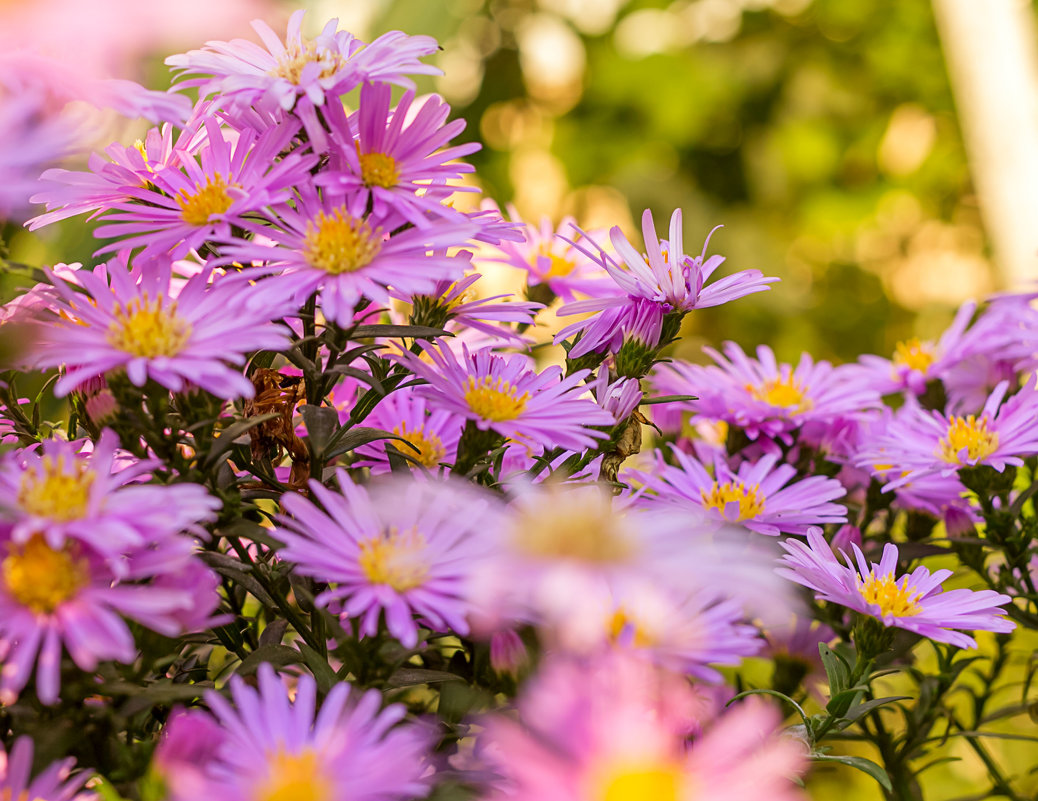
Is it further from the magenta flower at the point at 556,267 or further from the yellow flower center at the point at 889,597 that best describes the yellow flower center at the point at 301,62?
the yellow flower center at the point at 889,597

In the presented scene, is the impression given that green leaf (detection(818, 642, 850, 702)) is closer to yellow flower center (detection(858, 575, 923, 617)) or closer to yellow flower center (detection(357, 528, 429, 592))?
yellow flower center (detection(858, 575, 923, 617))

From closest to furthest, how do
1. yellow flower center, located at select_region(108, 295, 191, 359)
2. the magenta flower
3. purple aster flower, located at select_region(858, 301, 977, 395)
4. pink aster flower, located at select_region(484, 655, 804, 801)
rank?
pink aster flower, located at select_region(484, 655, 804, 801) → yellow flower center, located at select_region(108, 295, 191, 359) → the magenta flower → purple aster flower, located at select_region(858, 301, 977, 395)

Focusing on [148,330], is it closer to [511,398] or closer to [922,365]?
[511,398]

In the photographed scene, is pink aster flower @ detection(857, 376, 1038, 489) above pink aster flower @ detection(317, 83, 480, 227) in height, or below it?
below

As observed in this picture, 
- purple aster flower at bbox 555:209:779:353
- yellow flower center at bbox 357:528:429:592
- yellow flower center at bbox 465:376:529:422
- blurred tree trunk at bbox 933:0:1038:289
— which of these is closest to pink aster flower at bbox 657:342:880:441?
purple aster flower at bbox 555:209:779:353

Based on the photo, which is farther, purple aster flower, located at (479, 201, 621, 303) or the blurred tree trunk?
the blurred tree trunk

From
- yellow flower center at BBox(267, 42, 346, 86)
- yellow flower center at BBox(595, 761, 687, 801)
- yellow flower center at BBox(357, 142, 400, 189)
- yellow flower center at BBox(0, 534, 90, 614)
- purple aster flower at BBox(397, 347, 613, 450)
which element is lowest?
yellow flower center at BBox(595, 761, 687, 801)

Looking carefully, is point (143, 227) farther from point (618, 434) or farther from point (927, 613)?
point (927, 613)
